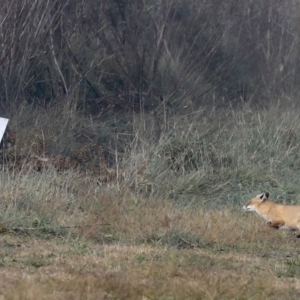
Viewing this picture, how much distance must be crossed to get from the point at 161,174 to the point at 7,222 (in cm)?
496

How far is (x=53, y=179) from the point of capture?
45.4 ft

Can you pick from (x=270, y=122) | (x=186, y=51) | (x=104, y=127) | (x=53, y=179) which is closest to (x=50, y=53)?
(x=104, y=127)

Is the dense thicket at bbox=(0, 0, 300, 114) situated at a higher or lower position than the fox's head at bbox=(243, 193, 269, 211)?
lower

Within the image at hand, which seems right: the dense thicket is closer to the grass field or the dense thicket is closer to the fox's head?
the grass field

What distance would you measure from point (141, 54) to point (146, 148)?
635 centimetres

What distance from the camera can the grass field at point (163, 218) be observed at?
7.61 meters

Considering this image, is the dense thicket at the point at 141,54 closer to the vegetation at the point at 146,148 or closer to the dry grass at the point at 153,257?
the vegetation at the point at 146,148

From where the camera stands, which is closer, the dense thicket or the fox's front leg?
the fox's front leg

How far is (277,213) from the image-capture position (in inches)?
473

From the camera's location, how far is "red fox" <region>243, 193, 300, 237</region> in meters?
11.7

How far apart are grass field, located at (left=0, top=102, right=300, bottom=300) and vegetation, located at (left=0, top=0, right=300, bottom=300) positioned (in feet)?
0.10

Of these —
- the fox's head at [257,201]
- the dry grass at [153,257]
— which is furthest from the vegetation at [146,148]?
the fox's head at [257,201]

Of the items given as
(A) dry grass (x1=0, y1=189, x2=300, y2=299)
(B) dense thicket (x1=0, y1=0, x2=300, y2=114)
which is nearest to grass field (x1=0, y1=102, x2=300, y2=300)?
(A) dry grass (x1=0, y1=189, x2=300, y2=299)

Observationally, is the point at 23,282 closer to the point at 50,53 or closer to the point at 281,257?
the point at 281,257
